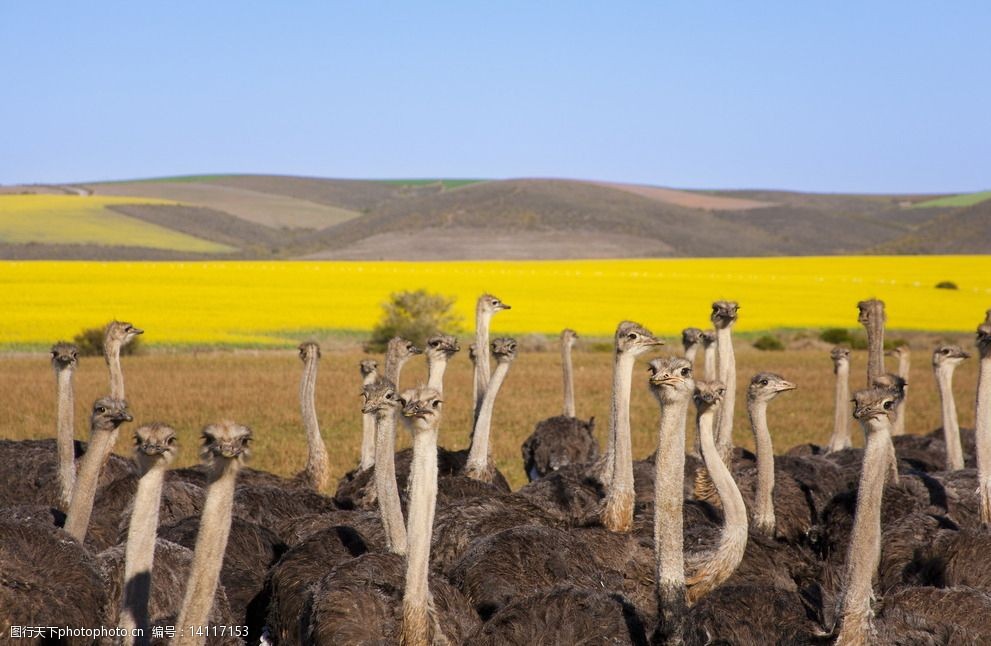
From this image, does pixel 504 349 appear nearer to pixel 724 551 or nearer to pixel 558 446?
pixel 558 446

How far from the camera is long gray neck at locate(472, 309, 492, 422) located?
12.4 metres

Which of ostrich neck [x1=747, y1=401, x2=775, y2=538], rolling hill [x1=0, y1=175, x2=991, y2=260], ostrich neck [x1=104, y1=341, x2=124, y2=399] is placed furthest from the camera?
rolling hill [x1=0, y1=175, x2=991, y2=260]

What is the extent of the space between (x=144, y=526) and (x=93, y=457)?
1.74m

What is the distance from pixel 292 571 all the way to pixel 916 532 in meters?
3.92

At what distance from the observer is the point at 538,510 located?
8.91 m

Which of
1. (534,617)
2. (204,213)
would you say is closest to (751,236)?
(204,213)

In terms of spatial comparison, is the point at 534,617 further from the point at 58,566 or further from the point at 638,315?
the point at 638,315

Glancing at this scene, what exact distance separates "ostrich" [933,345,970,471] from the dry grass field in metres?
4.64

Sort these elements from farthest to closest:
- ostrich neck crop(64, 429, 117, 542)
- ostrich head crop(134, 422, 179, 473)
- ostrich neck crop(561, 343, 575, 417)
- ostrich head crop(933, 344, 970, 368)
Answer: ostrich neck crop(561, 343, 575, 417) → ostrich head crop(933, 344, 970, 368) → ostrich neck crop(64, 429, 117, 542) → ostrich head crop(134, 422, 179, 473)

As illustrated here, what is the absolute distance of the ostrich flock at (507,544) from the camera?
19.9 ft

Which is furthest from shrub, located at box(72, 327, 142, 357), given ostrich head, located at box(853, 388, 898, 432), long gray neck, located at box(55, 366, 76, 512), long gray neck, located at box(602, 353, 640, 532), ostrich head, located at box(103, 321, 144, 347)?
ostrich head, located at box(853, 388, 898, 432)

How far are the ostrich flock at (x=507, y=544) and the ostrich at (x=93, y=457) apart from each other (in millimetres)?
14

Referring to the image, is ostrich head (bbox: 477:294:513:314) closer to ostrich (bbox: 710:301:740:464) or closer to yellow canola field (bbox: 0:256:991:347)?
ostrich (bbox: 710:301:740:464)

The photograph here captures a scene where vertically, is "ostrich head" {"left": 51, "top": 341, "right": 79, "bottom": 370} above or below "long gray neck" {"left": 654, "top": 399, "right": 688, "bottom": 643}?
above
